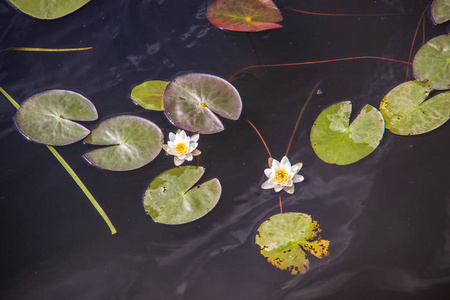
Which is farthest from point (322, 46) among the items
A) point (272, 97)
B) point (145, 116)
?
point (145, 116)

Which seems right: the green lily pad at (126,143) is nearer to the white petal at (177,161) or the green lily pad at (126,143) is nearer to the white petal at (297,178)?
the white petal at (177,161)

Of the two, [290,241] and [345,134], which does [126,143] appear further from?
[345,134]

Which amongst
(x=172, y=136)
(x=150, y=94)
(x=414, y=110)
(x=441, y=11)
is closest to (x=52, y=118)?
(x=150, y=94)

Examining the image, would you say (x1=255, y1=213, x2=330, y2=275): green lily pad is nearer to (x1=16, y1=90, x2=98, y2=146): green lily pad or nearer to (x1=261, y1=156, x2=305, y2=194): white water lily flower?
(x1=261, y1=156, x2=305, y2=194): white water lily flower

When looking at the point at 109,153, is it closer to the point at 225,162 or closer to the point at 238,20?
the point at 225,162

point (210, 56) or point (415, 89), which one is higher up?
point (210, 56)

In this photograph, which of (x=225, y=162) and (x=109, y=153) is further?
(x=225, y=162)

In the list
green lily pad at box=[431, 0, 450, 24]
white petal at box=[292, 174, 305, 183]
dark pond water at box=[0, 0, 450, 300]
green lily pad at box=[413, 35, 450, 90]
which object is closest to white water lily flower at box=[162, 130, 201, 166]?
dark pond water at box=[0, 0, 450, 300]
